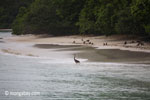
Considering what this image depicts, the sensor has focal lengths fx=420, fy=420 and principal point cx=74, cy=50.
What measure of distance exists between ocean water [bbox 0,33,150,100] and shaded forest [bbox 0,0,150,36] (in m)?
10.3

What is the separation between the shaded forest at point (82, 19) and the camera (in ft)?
128

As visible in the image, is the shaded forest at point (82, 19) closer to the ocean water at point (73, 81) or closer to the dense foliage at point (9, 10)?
the ocean water at point (73, 81)

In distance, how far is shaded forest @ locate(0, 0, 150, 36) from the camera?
39156mm

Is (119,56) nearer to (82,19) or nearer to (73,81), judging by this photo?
(73,81)

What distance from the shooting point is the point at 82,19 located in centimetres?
5253

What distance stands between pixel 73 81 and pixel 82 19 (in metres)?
32.1

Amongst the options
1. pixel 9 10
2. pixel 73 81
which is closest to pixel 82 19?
pixel 73 81

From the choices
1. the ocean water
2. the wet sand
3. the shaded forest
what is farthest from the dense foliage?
the ocean water

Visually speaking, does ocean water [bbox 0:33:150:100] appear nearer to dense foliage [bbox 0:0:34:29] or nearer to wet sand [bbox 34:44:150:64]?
wet sand [bbox 34:44:150:64]

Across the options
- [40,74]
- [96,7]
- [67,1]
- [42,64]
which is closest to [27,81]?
[40,74]

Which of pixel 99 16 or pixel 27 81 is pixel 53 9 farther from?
pixel 27 81

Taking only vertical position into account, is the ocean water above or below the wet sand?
above

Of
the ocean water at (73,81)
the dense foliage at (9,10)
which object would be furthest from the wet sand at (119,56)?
the dense foliage at (9,10)

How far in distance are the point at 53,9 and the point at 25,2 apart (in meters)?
47.4
